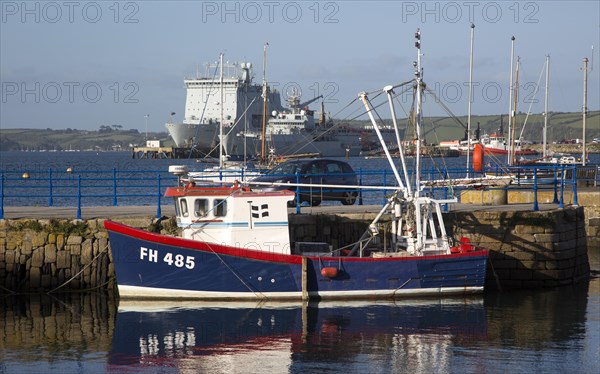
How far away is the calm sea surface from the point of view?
54.4 ft

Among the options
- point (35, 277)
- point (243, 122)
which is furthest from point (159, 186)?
point (243, 122)

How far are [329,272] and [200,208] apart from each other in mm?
3118

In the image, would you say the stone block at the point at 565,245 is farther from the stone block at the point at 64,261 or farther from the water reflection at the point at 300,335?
the stone block at the point at 64,261

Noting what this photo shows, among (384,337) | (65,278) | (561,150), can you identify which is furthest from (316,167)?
(561,150)

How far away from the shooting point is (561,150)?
18862cm

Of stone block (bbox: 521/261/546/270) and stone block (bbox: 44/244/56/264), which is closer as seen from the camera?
stone block (bbox: 44/244/56/264)

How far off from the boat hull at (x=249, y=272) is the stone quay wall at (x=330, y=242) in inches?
50.5

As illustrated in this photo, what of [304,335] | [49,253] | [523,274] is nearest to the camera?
[304,335]

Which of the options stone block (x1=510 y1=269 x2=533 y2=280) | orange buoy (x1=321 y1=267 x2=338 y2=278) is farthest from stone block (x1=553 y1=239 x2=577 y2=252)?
orange buoy (x1=321 y1=267 x2=338 y2=278)

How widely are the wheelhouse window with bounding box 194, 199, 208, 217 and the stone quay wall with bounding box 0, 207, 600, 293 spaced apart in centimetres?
165

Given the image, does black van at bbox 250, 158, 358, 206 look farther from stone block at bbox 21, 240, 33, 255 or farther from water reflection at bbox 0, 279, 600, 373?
stone block at bbox 21, 240, 33, 255

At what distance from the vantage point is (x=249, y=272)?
2112 cm

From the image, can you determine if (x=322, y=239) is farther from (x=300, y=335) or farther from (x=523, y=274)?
(x=300, y=335)

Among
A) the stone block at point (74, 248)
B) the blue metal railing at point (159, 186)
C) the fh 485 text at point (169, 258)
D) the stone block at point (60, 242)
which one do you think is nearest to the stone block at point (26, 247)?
the stone block at point (60, 242)
